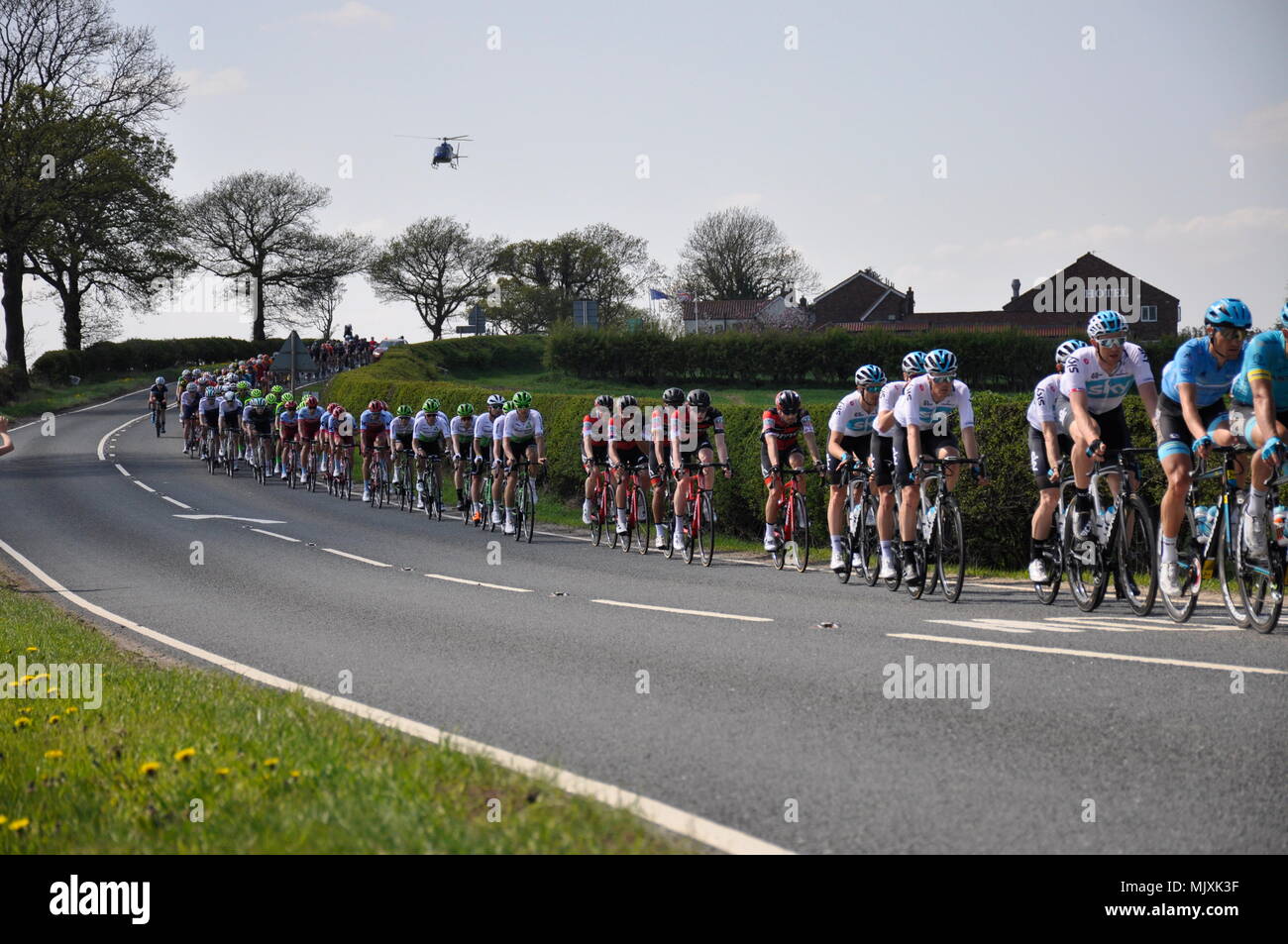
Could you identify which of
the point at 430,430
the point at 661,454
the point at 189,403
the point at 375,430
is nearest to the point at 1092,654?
the point at 661,454

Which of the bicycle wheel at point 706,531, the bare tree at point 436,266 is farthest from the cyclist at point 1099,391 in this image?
the bare tree at point 436,266

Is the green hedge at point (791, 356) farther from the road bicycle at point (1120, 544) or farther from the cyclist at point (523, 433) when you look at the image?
the road bicycle at point (1120, 544)

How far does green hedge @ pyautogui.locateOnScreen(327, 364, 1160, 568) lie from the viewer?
14070 mm

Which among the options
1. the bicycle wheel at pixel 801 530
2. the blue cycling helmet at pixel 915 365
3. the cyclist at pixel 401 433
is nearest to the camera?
the blue cycling helmet at pixel 915 365

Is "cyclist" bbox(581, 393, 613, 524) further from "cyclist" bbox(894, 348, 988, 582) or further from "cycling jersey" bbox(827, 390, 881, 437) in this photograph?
"cyclist" bbox(894, 348, 988, 582)

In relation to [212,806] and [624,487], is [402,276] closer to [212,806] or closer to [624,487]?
[624,487]

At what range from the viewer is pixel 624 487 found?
58.2 feet

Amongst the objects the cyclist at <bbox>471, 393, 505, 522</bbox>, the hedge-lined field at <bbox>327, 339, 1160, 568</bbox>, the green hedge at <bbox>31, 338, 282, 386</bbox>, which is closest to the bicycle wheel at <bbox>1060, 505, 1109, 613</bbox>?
the hedge-lined field at <bbox>327, 339, 1160, 568</bbox>

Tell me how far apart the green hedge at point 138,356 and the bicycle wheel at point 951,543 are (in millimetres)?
66331

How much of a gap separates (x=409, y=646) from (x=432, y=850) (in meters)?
5.78

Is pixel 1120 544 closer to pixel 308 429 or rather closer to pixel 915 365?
pixel 915 365

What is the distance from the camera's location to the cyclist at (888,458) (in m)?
11.7

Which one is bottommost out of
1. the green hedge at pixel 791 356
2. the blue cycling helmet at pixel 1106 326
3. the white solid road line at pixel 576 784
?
the white solid road line at pixel 576 784

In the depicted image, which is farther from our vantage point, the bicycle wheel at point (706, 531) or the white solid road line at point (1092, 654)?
the bicycle wheel at point (706, 531)
